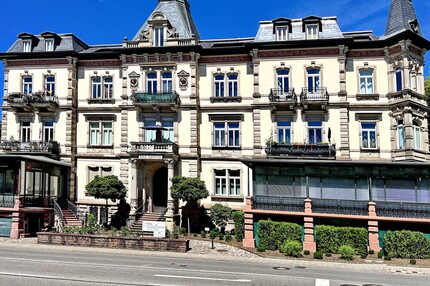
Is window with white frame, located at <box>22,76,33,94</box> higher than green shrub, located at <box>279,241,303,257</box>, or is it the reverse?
window with white frame, located at <box>22,76,33,94</box>

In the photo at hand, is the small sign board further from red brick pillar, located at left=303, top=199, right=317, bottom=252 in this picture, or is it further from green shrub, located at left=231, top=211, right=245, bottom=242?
red brick pillar, located at left=303, top=199, right=317, bottom=252

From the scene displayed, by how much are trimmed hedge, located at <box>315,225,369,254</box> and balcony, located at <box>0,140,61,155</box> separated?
77.9 ft

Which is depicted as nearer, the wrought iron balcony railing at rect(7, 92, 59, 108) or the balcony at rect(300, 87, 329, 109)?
the balcony at rect(300, 87, 329, 109)

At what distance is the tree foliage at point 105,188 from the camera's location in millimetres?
30078

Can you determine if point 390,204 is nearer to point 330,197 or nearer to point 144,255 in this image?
point 330,197

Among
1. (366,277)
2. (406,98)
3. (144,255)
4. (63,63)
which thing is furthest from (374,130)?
(63,63)

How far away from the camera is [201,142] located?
109ft

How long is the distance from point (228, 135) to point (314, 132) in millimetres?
7381

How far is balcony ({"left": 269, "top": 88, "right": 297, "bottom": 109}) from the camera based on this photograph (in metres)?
31.1

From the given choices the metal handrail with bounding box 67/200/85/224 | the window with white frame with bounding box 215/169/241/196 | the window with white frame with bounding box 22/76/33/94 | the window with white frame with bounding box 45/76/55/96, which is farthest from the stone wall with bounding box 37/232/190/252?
the window with white frame with bounding box 22/76/33/94

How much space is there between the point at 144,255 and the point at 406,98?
23109 millimetres

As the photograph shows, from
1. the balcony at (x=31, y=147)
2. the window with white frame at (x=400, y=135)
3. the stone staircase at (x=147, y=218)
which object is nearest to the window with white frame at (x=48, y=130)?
the balcony at (x=31, y=147)

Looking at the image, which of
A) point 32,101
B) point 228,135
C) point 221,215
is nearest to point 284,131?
point 228,135

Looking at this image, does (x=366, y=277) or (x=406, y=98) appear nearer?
(x=366, y=277)
